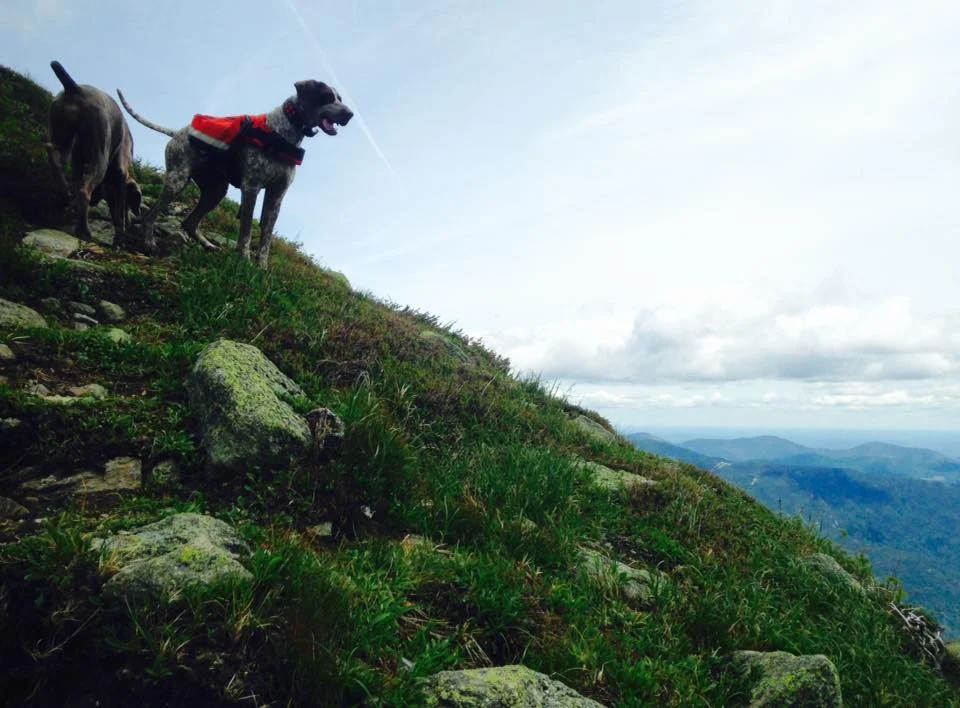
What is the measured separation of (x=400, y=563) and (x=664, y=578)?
251 cm

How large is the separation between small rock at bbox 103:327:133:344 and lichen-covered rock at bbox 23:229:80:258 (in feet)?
7.04

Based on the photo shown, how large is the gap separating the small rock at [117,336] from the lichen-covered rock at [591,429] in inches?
259

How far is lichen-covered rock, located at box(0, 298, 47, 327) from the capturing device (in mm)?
5402

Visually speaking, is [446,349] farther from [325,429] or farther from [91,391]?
[91,391]

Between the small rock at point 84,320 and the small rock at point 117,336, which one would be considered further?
the small rock at point 84,320

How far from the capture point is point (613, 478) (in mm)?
7234

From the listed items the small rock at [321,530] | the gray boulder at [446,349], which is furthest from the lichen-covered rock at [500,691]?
the gray boulder at [446,349]

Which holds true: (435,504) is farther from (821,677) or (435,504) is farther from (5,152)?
(5,152)

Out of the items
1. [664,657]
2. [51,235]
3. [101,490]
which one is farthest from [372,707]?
[51,235]

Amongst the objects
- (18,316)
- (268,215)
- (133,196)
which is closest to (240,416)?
(18,316)

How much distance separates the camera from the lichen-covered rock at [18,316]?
5.40m

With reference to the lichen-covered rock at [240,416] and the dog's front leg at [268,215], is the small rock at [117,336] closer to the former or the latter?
the lichen-covered rock at [240,416]

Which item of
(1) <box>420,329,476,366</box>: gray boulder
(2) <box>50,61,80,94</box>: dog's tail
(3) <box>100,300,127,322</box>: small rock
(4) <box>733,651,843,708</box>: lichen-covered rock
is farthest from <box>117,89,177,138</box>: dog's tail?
(4) <box>733,651,843,708</box>: lichen-covered rock

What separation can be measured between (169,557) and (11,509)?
1.36 m
